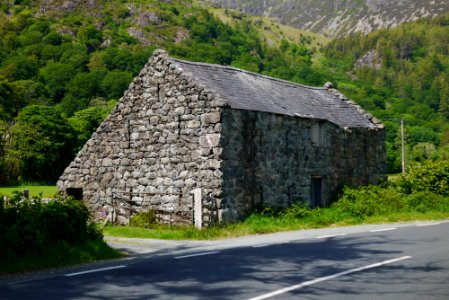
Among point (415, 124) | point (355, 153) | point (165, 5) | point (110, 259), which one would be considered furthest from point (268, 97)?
point (165, 5)

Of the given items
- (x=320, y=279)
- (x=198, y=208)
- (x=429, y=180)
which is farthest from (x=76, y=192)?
(x=320, y=279)

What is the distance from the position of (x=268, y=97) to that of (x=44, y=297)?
16.3m

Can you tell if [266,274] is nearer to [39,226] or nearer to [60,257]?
[60,257]

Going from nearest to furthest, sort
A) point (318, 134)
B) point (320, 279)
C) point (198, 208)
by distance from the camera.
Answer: point (320, 279)
point (198, 208)
point (318, 134)

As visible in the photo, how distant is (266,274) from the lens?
954cm

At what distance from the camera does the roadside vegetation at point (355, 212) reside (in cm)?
1795

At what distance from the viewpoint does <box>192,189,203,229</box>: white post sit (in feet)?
60.8

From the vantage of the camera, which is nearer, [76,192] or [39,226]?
[39,226]

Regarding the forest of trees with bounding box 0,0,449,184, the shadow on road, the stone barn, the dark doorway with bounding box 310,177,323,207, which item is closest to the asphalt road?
the shadow on road

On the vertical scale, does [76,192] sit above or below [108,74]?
below

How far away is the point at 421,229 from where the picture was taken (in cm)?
1725

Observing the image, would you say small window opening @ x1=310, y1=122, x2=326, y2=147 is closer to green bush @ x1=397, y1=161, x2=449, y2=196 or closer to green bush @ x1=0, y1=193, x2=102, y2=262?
green bush @ x1=397, y1=161, x2=449, y2=196

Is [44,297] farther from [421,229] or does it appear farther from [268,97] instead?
[268,97]

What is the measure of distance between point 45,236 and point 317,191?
14696 millimetres
